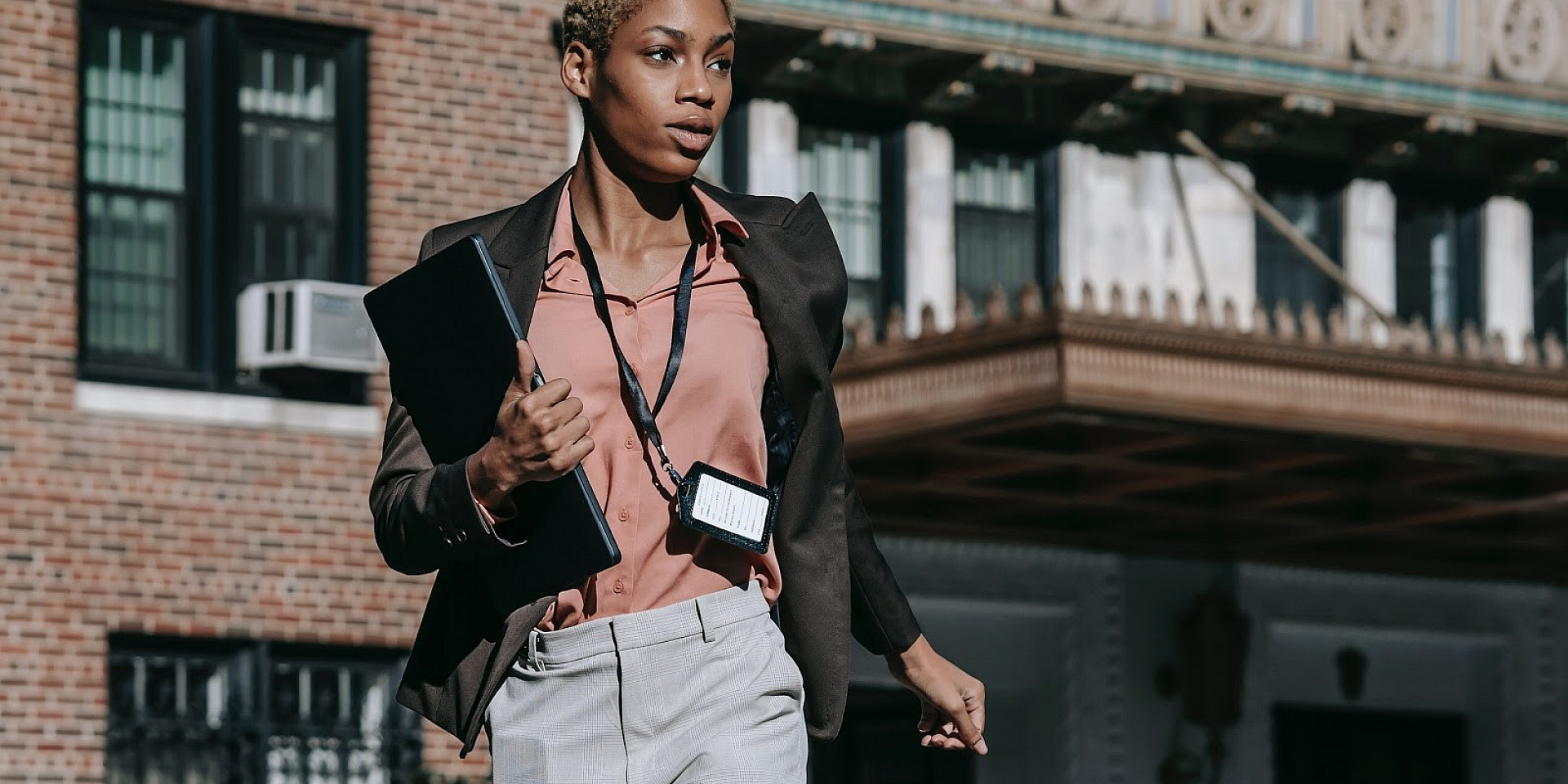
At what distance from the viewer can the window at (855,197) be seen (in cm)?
1967

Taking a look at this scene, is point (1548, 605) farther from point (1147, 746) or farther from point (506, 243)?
point (506, 243)

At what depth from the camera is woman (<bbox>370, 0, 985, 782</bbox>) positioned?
4469mm

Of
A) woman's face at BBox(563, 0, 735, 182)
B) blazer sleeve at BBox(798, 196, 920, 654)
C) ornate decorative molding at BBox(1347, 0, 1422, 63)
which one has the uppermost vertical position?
ornate decorative molding at BBox(1347, 0, 1422, 63)

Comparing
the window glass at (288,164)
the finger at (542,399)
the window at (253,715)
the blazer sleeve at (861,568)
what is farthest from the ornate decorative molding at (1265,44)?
the finger at (542,399)

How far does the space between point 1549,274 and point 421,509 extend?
1959 cm

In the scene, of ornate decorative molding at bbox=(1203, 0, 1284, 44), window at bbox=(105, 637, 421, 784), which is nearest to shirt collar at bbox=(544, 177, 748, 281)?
window at bbox=(105, 637, 421, 784)

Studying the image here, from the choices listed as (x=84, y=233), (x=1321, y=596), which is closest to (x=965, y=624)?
(x=1321, y=596)

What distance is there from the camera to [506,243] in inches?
183

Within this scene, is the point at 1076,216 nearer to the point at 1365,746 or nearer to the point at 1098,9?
the point at 1098,9

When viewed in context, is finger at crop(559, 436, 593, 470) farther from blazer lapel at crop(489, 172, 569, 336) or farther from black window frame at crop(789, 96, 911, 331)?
black window frame at crop(789, 96, 911, 331)

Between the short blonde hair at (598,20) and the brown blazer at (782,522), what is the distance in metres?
0.28

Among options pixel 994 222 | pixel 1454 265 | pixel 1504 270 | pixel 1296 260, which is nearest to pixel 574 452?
pixel 994 222

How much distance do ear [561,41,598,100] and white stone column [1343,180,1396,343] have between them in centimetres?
1746

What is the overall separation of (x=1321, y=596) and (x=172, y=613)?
30.4ft
